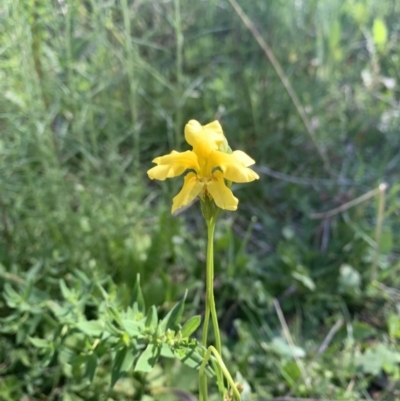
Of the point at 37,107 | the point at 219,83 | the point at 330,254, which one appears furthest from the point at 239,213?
the point at 37,107

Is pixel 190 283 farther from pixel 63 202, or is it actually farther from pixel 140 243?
pixel 63 202

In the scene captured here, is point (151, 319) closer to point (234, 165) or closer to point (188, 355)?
point (188, 355)

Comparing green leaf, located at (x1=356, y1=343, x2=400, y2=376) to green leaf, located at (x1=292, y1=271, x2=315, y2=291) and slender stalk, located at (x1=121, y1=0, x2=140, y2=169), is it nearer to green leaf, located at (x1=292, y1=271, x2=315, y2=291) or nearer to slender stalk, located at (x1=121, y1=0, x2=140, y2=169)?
green leaf, located at (x1=292, y1=271, x2=315, y2=291)

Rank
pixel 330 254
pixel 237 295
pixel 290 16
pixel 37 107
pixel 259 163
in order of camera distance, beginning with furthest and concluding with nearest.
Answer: pixel 290 16 < pixel 259 163 < pixel 330 254 < pixel 237 295 < pixel 37 107

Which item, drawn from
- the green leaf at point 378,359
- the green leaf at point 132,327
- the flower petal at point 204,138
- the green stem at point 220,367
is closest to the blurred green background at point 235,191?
the green leaf at point 378,359

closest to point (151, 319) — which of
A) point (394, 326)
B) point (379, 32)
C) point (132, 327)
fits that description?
point (132, 327)

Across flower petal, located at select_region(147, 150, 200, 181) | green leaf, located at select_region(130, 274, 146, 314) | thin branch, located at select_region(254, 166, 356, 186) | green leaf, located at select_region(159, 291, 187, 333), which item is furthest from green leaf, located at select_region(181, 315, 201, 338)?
thin branch, located at select_region(254, 166, 356, 186)

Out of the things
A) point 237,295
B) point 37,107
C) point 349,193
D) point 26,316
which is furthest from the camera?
point 349,193

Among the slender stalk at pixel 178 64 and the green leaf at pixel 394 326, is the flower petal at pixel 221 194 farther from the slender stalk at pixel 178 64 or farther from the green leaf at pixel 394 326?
the green leaf at pixel 394 326
